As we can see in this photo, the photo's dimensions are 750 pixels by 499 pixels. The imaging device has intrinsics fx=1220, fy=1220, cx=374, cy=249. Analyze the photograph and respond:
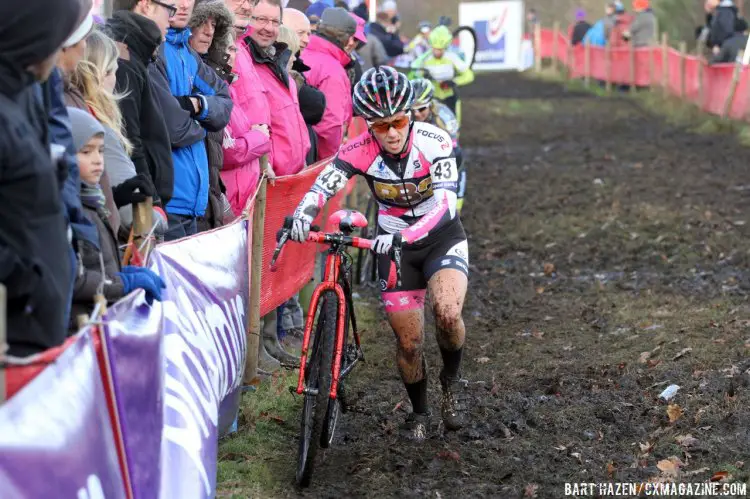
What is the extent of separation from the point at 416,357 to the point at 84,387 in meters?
3.70

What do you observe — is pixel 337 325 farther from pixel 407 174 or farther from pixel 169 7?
pixel 169 7

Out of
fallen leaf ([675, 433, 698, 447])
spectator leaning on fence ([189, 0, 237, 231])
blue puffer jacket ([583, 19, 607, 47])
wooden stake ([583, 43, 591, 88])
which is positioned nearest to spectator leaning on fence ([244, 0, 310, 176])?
spectator leaning on fence ([189, 0, 237, 231])

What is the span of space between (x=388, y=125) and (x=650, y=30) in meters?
30.3

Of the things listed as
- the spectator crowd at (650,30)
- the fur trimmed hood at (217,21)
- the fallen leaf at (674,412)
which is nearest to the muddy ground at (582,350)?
the fallen leaf at (674,412)

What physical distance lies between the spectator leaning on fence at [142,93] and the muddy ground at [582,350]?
1706 mm

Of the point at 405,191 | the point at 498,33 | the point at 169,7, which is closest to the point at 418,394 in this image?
the point at 405,191

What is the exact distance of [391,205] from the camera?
7.43 metres

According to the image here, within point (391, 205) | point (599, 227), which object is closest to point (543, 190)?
point (599, 227)

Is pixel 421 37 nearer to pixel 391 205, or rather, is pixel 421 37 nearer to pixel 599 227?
pixel 599 227

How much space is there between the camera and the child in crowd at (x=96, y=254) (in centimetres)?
435

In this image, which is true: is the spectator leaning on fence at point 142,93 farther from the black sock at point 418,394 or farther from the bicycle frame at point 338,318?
the black sock at point 418,394

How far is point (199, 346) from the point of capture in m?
5.38

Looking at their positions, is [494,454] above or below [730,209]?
above

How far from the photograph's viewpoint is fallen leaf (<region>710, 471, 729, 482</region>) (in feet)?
18.8
